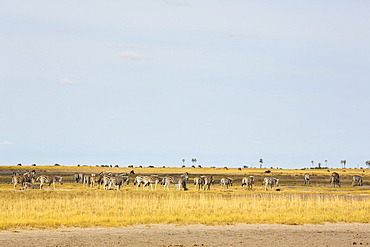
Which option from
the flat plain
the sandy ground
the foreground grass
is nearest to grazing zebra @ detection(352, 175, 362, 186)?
the foreground grass

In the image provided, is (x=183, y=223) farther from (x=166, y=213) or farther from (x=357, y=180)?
(x=357, y=180)

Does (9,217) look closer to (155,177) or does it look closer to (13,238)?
(13,238)

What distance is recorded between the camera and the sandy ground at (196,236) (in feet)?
75.3

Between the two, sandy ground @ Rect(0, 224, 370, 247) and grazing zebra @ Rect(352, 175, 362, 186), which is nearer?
sandy ground @ Rect(0, 224, 370, 247)

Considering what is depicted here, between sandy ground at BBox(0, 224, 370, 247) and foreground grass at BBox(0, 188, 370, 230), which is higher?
foreground grass at BBox(0, 188, 370, 230)

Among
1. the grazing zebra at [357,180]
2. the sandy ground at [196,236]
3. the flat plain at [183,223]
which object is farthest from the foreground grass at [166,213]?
the grazing zebra at [357,180]

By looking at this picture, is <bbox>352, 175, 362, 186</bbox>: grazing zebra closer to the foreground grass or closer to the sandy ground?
the foreground grass

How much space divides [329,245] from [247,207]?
42.0 feet

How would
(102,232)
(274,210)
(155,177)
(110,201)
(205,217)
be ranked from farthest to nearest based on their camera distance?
1. (155,177)
2. (110,201)
3. (274,210)
4. (205,217)
5. (102,232)

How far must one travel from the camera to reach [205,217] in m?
30.8

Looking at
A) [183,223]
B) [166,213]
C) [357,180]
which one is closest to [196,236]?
[183,223]

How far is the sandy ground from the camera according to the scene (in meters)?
22.9

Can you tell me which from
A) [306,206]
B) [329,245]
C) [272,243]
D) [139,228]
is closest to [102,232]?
[139,228]

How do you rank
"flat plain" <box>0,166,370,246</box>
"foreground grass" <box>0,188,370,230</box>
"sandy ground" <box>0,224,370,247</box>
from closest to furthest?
"sandy ground" <box>0,224,370,247</box> < "flat plain" <box>0,166,370,246</box> < "foreground grass" <box>0,188,370,230</box>
